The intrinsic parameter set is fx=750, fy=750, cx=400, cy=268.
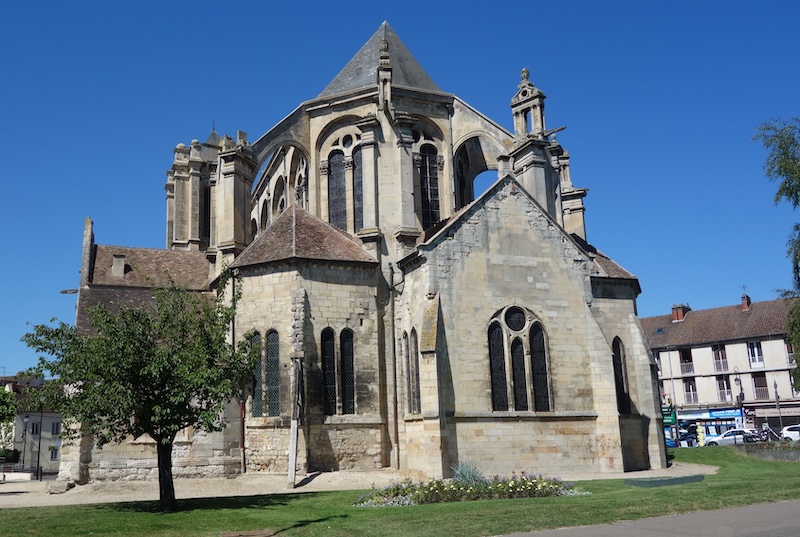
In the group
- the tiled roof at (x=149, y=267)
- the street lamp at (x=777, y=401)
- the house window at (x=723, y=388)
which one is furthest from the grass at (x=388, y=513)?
the house window at (x=723, y=388)

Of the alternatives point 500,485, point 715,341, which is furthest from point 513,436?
point 715,341

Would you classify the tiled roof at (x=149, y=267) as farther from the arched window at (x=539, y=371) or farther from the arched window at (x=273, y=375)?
the arched window at (x=539, y=371)

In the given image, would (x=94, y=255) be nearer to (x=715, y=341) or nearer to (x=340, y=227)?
(x=340, y=227)

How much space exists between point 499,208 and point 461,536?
1483 cm

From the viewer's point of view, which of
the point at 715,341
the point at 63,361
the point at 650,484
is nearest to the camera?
the point at 63,361

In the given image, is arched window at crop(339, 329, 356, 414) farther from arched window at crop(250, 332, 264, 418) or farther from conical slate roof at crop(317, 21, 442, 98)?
conical slate roof at crop(317, 21, 442, 98)

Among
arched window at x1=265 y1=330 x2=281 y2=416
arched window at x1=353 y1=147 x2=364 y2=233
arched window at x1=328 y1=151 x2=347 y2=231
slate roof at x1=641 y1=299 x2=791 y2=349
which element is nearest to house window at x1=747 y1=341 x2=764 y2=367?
slate roof at x1=641 y1=299 x2=791 y2=349

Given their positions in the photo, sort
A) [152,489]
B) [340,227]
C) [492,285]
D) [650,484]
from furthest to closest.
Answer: [340,227] → [492,285] → [152,489] → [650,484]

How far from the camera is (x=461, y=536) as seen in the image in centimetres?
1092

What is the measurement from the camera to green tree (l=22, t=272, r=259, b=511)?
15.7 meters

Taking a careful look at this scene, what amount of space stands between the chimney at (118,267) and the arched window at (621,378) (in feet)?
62.6

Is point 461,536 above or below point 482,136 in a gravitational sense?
below

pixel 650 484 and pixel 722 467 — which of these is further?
pixel 722 467

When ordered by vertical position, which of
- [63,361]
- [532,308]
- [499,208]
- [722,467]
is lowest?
[722,467]
